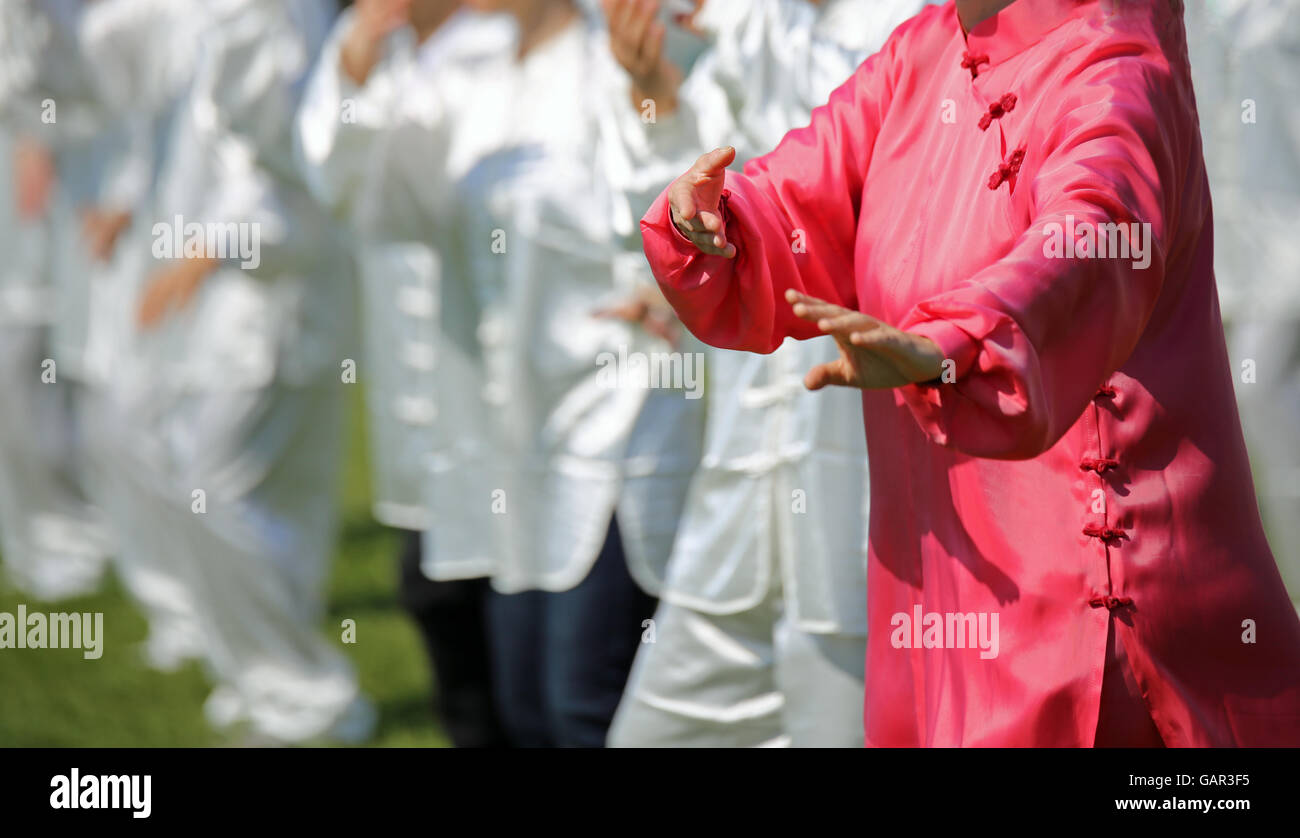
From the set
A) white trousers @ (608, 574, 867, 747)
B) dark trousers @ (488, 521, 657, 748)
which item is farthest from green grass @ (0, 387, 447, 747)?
white trousers @ (608, 574, 867, 747)

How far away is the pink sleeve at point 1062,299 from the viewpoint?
148 cm

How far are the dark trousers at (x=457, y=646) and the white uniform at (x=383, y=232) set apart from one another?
18 centimetres

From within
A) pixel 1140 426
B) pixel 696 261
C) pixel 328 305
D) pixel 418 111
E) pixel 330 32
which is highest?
pixel 330 32

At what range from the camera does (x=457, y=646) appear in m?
3.90

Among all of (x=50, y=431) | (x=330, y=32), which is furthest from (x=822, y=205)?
(x=50, y=431)

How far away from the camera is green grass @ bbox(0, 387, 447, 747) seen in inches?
176

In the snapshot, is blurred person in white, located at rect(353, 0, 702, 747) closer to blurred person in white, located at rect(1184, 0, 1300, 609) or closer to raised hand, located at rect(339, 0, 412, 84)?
raised hand, located at rect(339, 0, 412, 84)

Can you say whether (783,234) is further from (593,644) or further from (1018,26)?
(593,644)

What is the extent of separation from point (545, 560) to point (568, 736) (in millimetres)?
376

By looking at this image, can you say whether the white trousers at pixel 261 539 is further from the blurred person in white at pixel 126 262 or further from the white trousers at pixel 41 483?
the white trousers at pixel 41 483

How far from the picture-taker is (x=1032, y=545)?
5.90 ft

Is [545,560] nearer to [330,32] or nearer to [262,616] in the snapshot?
[262,616]

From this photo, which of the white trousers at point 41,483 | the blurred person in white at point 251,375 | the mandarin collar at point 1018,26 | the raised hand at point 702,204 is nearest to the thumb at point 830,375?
the raised hand at point 702,204

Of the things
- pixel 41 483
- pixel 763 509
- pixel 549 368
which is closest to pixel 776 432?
pixel 763 509
